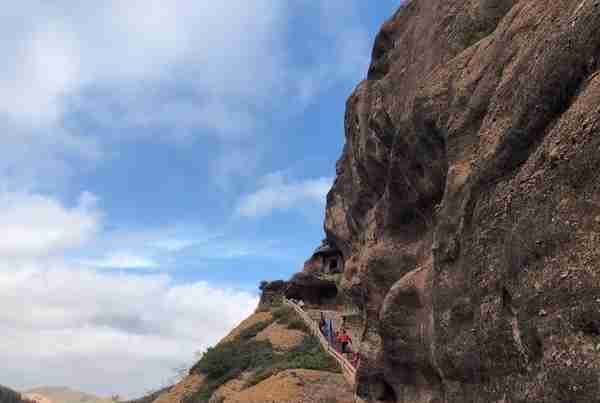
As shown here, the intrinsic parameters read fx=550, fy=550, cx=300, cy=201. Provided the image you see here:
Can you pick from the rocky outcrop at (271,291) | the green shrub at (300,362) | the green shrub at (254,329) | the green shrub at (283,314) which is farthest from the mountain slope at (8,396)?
the green shrub at (300,362)

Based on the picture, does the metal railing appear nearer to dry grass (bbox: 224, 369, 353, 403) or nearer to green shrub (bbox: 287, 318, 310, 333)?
green shrub (bbox: 287, 318, 310, 333)

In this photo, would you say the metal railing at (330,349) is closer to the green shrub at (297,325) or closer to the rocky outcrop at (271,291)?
the green shrub at (297,325)

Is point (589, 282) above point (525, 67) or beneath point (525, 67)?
beneath

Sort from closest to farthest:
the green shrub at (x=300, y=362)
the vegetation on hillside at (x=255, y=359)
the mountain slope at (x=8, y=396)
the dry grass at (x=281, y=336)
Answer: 1. the green shrub at (x=300, y=362)
2. the vegetation on hillside at (x=255, y=359)
3. the dry grass at (x=281, y=336)
4. the mountain slope at (x=8, y=396)

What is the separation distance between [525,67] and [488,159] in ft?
5.84

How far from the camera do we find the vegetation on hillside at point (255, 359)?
3088 centimetres

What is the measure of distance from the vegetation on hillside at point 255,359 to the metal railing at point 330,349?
1.17ft

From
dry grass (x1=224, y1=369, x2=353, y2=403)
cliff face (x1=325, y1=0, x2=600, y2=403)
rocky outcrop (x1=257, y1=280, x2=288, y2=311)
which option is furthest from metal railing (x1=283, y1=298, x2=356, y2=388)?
rocky outcrop (x1=257, y1=280, x2=288, y2=311)

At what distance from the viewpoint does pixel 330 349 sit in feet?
105

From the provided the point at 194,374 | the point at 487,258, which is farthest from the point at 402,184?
the point at 194,374

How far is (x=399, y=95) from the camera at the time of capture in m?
18.2

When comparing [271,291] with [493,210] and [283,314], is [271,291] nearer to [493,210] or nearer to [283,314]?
[283,314]

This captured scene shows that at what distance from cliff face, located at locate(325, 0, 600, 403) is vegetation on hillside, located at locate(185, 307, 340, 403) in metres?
12.5

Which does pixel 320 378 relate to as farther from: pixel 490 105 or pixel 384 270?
pixel 490 105
